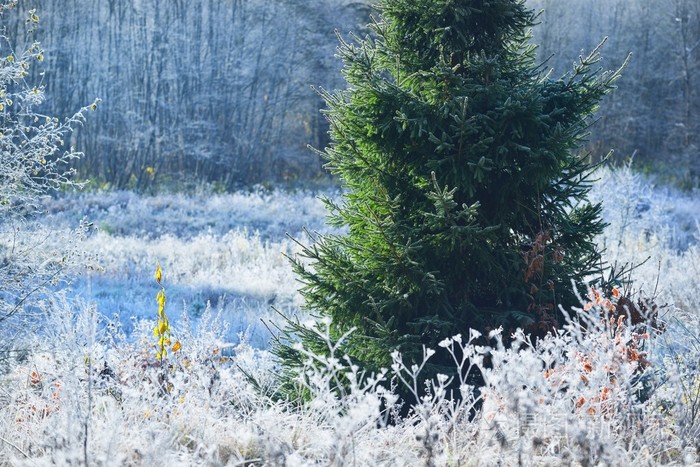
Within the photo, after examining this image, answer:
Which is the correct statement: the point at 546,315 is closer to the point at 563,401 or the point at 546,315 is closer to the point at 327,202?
the point at 563,401

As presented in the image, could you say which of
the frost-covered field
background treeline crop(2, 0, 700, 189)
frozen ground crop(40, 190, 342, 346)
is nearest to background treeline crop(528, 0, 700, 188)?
background treeline crop(2, 0, 700, 189)

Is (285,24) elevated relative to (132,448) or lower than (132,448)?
elevated

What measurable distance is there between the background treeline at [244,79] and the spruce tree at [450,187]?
1832cm

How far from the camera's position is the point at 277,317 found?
8781 mm

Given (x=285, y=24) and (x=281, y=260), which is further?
(x=285, y=24)

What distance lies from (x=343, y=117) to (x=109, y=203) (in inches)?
582

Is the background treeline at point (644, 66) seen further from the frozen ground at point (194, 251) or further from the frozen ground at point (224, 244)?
the frozen ground at point (194, 251)

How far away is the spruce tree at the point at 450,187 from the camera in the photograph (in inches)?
177

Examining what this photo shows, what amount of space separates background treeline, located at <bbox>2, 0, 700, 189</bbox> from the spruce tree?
18.3 m

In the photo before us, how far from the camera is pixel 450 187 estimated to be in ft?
15.3

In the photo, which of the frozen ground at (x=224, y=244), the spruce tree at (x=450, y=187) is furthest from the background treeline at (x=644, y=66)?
the spruce tree at (x=450, y=187)

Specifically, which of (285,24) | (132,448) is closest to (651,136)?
(285,24)

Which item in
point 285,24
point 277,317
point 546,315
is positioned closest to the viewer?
point 546,315

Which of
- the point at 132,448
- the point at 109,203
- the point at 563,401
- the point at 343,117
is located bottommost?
the point at 109,203
